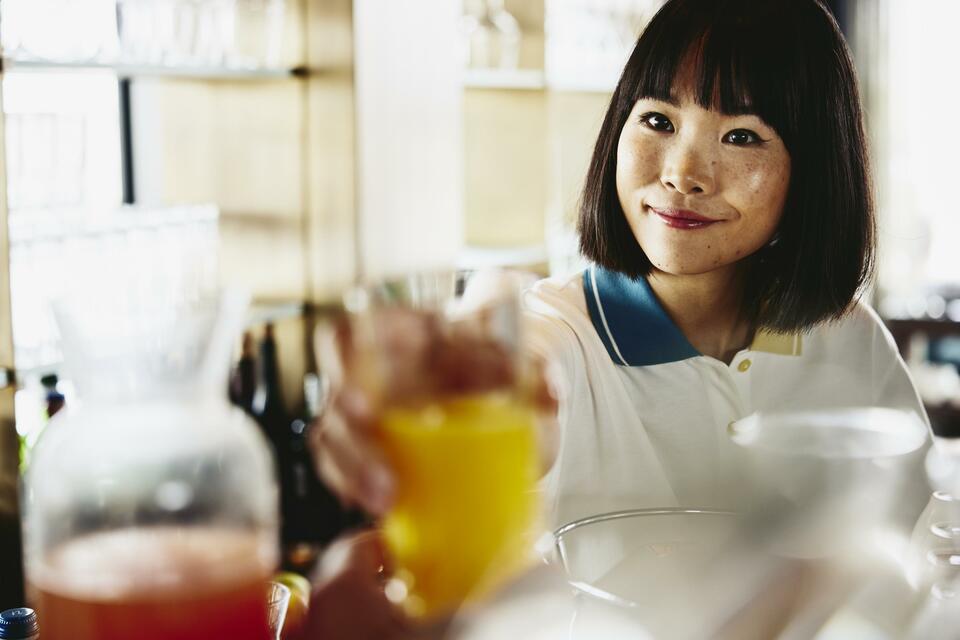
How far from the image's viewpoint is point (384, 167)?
8.18 ft

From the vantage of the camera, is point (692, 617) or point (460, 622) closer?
point (460, 622)

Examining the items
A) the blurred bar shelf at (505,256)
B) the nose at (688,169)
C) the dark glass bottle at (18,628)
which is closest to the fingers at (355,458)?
the dark glass bottle at (18,628)

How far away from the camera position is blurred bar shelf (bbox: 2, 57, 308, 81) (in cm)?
171

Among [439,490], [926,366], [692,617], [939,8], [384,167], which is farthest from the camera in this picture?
[939,8]

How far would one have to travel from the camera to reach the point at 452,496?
44cm

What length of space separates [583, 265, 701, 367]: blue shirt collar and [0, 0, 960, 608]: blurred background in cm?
38

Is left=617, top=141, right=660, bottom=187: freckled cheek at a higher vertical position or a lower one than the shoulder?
higher

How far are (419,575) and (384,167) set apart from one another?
6.90 ft

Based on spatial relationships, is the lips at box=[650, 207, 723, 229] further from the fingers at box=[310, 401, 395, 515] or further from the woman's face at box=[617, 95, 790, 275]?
the fingers at box=[310, 401, 395, 515]

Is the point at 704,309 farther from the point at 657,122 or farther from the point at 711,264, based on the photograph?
the point at 657,122

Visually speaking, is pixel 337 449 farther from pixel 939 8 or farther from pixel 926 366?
pixel 939 8

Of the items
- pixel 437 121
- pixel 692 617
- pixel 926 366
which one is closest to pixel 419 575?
pixel 692 617

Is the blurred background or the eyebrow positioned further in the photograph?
the blurred background

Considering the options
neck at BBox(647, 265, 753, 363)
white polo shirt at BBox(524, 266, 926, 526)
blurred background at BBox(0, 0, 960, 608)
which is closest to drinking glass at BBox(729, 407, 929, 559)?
white polo shirt at BBox(524, 266, 926, 526)
